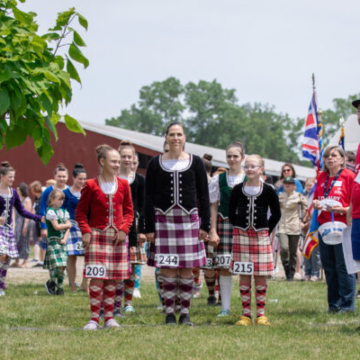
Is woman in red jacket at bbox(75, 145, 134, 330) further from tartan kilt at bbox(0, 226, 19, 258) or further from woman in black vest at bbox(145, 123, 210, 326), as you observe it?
tartan kilt at bbox(0, 226, 19, 258)

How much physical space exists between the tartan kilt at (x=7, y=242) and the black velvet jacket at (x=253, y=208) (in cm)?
485

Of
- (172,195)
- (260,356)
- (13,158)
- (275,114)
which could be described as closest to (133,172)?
(172,195)

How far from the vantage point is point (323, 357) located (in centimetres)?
570

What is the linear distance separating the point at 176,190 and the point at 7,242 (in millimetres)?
5020

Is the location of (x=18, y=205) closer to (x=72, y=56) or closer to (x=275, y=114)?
(x=72, y=56)

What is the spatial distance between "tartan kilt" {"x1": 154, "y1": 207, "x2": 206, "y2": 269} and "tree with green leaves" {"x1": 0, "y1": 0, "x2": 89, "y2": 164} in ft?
6.31

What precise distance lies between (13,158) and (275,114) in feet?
325

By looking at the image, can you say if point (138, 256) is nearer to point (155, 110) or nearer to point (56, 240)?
point (56, 240)

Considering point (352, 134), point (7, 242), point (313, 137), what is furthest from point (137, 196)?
point (352, 134)

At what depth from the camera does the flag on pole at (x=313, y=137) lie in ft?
57.2

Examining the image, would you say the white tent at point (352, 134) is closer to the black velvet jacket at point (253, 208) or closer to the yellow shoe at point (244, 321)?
the black velvet jacket at point (253, 208)

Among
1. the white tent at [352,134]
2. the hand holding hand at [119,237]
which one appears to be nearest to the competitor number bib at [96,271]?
the hand holding hand at [119,237]

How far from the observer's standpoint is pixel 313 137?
58.3 feet

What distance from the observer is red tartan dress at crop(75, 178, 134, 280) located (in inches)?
290
